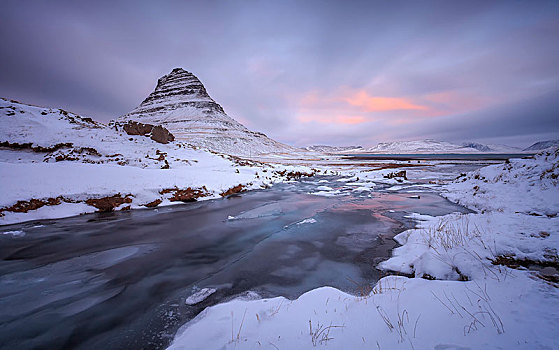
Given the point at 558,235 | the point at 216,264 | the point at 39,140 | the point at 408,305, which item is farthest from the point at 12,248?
the point at 39,140

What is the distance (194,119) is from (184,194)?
4221 inches

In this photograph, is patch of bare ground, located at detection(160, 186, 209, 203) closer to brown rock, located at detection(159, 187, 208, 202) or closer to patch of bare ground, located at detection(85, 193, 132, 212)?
brown rock, located at detection(159, 187, 208, 202)

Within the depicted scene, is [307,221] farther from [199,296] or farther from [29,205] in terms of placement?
[29,205]

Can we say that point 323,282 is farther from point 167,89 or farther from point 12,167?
point 167,89

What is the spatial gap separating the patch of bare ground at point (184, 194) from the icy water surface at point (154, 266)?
8.26ft

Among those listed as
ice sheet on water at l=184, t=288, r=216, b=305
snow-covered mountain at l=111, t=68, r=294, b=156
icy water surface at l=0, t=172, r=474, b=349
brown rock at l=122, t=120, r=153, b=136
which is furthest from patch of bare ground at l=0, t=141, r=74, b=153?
snow-covered mountain at l=111, t=68, r=294, b=156

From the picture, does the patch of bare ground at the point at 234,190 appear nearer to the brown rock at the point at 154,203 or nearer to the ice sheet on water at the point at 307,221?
the brown rock at the point at 154,203

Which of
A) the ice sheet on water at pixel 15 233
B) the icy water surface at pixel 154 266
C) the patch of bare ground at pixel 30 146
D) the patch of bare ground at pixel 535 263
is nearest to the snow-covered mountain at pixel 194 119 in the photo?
the patch of bare ground at pixel 30 146

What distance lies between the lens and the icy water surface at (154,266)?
3.19m

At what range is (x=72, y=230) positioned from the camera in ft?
23.8

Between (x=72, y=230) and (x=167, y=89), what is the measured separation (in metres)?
164

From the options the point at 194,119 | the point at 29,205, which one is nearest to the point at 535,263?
the point at 29,205

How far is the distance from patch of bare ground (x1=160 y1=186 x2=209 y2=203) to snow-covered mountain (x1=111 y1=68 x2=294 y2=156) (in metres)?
62.9

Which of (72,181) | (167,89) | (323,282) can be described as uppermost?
(167,89)
